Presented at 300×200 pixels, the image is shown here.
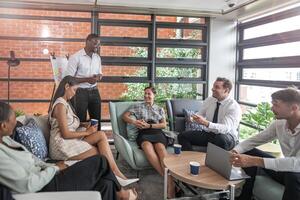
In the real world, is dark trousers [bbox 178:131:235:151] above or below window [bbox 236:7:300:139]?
below

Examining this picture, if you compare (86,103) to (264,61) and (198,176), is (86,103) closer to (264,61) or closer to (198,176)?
(198,176)

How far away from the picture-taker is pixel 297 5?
12.9 feet

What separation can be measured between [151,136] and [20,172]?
6.44ft

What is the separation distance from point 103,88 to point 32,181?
3.34 metres

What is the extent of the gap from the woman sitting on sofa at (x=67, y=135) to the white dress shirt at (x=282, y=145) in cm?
117

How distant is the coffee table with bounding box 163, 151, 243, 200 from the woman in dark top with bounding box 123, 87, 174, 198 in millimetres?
422

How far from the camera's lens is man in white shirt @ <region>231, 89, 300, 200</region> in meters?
2.06

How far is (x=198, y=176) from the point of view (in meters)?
2.36

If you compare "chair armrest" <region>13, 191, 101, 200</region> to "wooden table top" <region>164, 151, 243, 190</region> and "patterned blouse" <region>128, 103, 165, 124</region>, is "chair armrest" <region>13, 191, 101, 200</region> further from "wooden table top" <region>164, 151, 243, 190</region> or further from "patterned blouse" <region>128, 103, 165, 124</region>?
"patterned blouse" <region>128, 103, 165, 124</region>

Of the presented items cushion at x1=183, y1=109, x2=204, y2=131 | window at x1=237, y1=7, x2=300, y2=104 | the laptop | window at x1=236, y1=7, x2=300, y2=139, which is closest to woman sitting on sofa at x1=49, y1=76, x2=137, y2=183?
the laptop

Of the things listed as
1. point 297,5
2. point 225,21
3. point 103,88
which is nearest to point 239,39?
point 225,21

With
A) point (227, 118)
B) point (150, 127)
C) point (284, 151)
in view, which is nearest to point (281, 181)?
point (284, 151)

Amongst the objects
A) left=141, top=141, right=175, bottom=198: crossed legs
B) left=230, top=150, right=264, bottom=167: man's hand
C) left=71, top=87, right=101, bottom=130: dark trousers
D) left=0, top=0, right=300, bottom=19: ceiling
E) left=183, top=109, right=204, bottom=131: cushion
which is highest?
left=0, top=0, right=300, bottom=19: ceiling

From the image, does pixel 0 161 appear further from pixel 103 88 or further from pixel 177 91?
pixel 177 91
